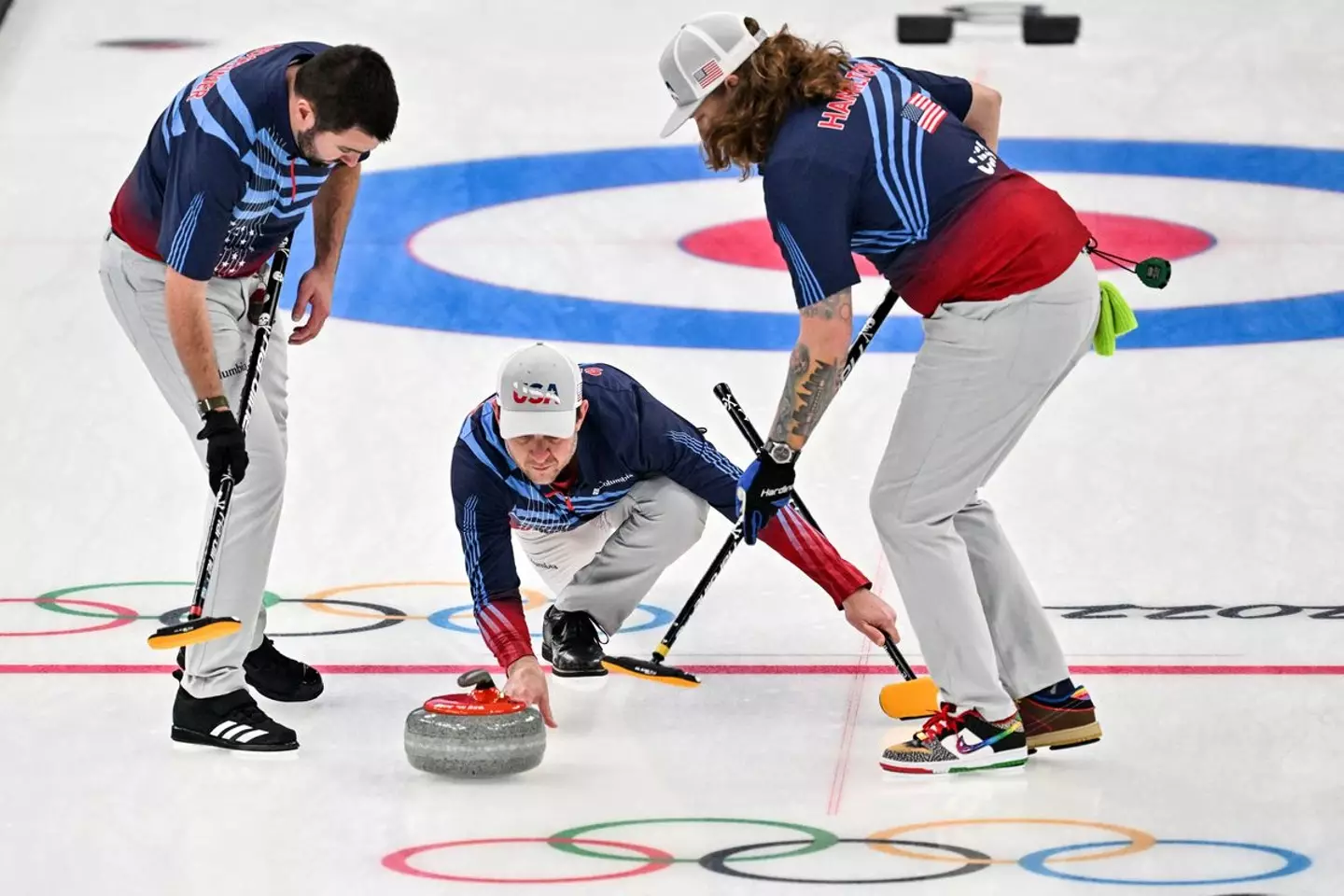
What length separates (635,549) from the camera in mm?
4758

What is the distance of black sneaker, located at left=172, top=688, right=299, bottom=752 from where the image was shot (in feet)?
13.5

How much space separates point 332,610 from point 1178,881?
9.19ft

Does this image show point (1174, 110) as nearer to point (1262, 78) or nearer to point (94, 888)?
point (1262, 78)

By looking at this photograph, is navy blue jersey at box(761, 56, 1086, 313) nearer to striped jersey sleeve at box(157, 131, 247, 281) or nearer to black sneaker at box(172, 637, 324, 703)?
striped jersey sleeve at box(157, 131, 247, 281)

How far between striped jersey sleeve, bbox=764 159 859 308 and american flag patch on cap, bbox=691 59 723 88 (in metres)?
0.21

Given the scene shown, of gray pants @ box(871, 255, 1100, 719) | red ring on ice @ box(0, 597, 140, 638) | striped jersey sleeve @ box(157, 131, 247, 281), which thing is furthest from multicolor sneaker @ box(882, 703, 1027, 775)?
red ring on ice @ box(0, 597, 140, 638)

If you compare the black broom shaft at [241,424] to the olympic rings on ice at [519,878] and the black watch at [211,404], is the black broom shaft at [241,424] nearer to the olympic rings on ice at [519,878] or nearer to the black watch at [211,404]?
the black watch at [211,404]

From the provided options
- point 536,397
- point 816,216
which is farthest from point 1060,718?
point 536,397

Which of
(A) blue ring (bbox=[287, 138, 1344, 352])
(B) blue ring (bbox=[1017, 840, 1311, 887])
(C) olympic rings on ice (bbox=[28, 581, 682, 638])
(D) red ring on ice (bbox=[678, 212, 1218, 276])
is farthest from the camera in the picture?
(D) red ring on ice (bbox=[678, 212, 1218, 276])

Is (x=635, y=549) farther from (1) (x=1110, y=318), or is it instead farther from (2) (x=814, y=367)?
(1) (x=1110, y=318)

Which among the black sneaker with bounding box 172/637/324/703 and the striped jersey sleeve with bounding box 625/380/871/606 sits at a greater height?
the striped jersey sleeve with bounding box 625/380/871/606

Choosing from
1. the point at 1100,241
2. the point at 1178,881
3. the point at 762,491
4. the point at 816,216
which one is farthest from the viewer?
the point at 1100,241

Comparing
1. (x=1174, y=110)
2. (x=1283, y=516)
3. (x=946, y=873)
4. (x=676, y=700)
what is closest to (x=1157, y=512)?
(x=1283, y=516)

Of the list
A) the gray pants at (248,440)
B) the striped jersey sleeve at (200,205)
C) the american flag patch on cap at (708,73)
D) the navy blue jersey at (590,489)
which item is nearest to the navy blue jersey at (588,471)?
the navy blue jersey at (590,489)
